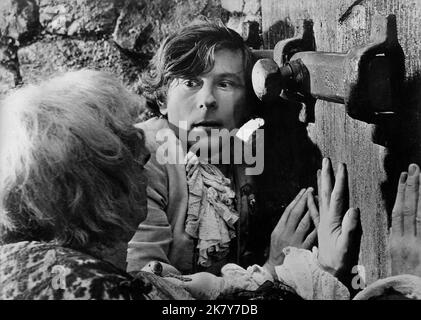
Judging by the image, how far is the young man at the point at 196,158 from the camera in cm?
189

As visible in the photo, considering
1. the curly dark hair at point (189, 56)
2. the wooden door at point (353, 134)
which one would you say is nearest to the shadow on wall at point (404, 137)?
the wooden door at point (353, 134)

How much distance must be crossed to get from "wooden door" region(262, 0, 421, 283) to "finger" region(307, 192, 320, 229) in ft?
0.14

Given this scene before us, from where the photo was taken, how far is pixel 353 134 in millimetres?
1874

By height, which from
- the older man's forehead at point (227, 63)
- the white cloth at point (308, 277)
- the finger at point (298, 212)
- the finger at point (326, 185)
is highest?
the older man's forehead at point (227, 63)

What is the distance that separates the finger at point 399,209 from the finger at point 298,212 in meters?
0.27

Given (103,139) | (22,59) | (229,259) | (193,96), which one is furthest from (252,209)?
(22,59)

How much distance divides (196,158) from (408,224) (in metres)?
0.60

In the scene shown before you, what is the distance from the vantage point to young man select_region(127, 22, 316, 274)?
189 cm

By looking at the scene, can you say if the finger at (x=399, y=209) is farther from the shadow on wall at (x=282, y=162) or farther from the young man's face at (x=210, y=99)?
the young man's face at (x=210, y=99)

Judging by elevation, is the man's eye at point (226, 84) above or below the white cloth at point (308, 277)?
above

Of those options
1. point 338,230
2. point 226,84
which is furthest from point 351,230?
point 226,84

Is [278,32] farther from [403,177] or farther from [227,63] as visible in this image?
[403,177]

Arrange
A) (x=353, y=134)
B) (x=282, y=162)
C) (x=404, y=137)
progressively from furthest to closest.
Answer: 1. (x=282, y=162)
2. (x=353, y=134)
3. (x=404, y=137)

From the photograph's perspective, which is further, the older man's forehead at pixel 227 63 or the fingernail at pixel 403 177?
the older man's forehead at pixel 227 63
